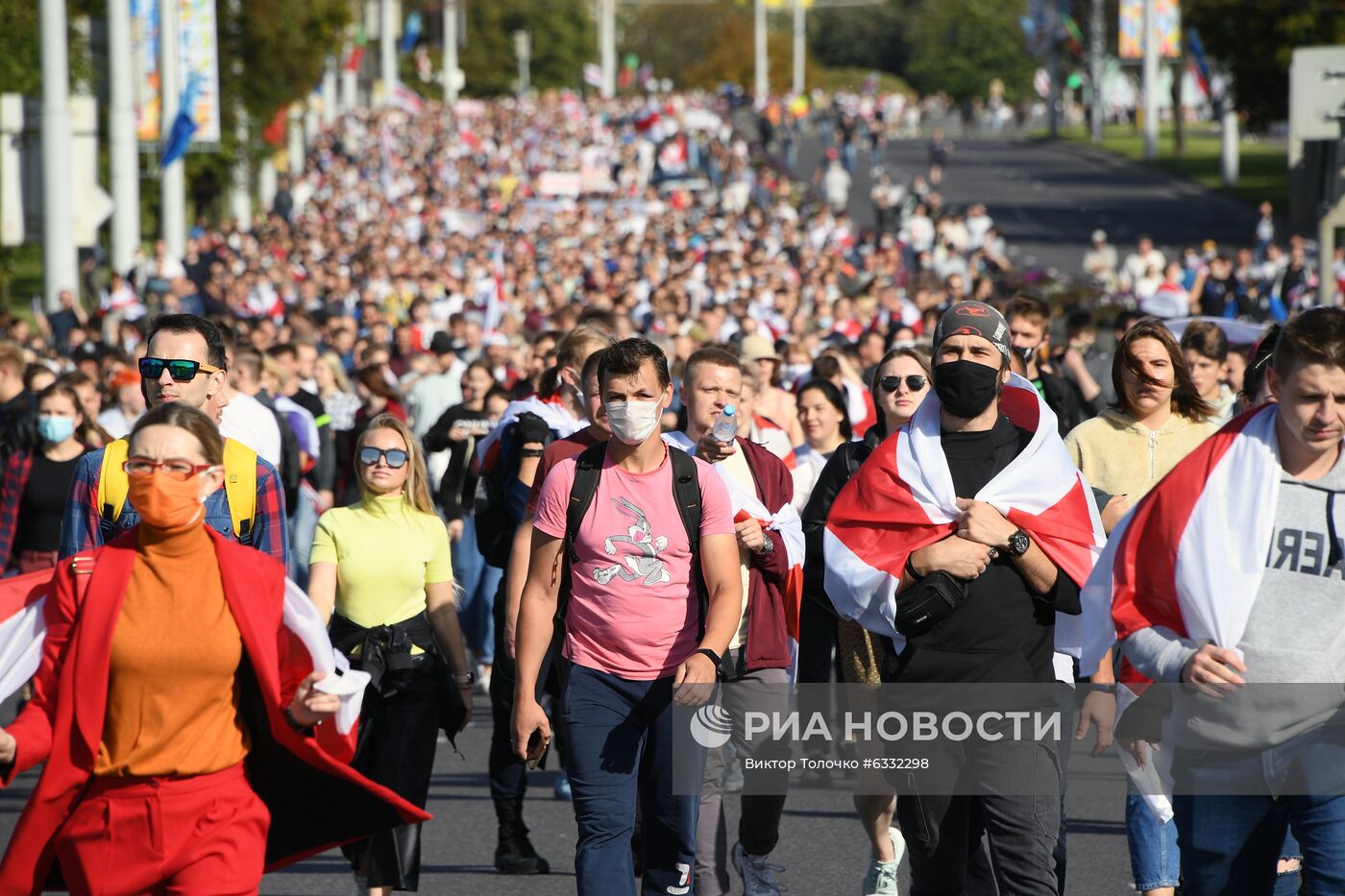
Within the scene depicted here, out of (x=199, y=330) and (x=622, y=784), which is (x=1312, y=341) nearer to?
(x=622, y=784)

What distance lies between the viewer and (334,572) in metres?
7.04

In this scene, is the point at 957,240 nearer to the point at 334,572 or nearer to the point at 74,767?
the point at 334,572

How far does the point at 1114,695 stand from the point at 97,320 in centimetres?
1785

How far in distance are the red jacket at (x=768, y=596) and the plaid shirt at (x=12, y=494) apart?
15.4 feet

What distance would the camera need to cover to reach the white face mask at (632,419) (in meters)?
5.86

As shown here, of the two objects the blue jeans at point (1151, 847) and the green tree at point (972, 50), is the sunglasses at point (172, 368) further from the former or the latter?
the green tree at point (972, 50)

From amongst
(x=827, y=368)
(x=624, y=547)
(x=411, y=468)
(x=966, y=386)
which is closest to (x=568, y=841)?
(x=411, y=468)

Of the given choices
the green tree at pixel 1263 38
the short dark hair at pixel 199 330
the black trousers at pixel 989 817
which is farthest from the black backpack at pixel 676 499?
the green tree at pixel 1263 38

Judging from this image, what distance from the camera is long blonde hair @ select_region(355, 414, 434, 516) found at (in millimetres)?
7242

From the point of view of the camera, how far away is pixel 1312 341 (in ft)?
14.9

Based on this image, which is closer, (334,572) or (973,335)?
(973,335)

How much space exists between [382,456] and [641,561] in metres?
1.59

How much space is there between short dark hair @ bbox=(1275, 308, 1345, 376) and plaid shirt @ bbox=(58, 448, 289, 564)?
262 centimetres

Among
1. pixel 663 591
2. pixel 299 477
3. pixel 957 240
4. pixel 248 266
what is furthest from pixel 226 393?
pixel 957 240
